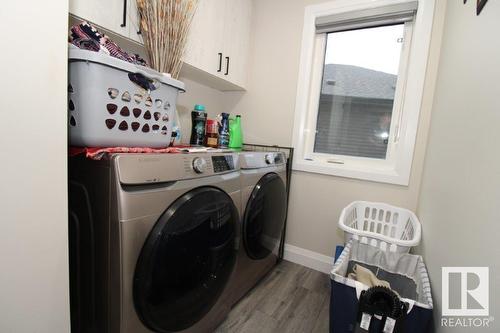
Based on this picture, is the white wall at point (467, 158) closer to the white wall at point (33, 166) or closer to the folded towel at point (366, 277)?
the folded towel at point (366, 277)

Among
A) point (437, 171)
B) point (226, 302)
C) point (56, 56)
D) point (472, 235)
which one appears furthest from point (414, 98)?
point (56, 56)

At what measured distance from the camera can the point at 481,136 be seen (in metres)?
0.70

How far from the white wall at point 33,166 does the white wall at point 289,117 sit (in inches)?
60.5

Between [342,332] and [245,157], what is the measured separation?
2.74ft

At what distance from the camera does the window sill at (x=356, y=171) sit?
5.14 ft

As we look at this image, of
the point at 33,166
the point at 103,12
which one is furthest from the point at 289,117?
the point at 33,166

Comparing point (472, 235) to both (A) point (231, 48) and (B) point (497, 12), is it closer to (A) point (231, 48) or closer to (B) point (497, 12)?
(B) point (497, 12)

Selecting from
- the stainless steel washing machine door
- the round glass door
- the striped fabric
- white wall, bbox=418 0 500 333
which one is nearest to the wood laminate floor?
the round glass door

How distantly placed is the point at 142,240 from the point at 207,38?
4.33 ft

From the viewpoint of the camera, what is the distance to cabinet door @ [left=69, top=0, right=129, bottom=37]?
91 cm

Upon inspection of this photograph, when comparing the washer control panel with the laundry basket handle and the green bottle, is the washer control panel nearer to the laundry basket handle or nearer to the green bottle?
the laundry basket handle

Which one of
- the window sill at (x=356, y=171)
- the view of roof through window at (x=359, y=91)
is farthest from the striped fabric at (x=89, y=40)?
the view of roof through window at (x=359, y=91)

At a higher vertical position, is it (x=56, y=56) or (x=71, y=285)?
(x=56, y=56)

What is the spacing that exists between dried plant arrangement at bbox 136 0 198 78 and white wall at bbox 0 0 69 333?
553mm
